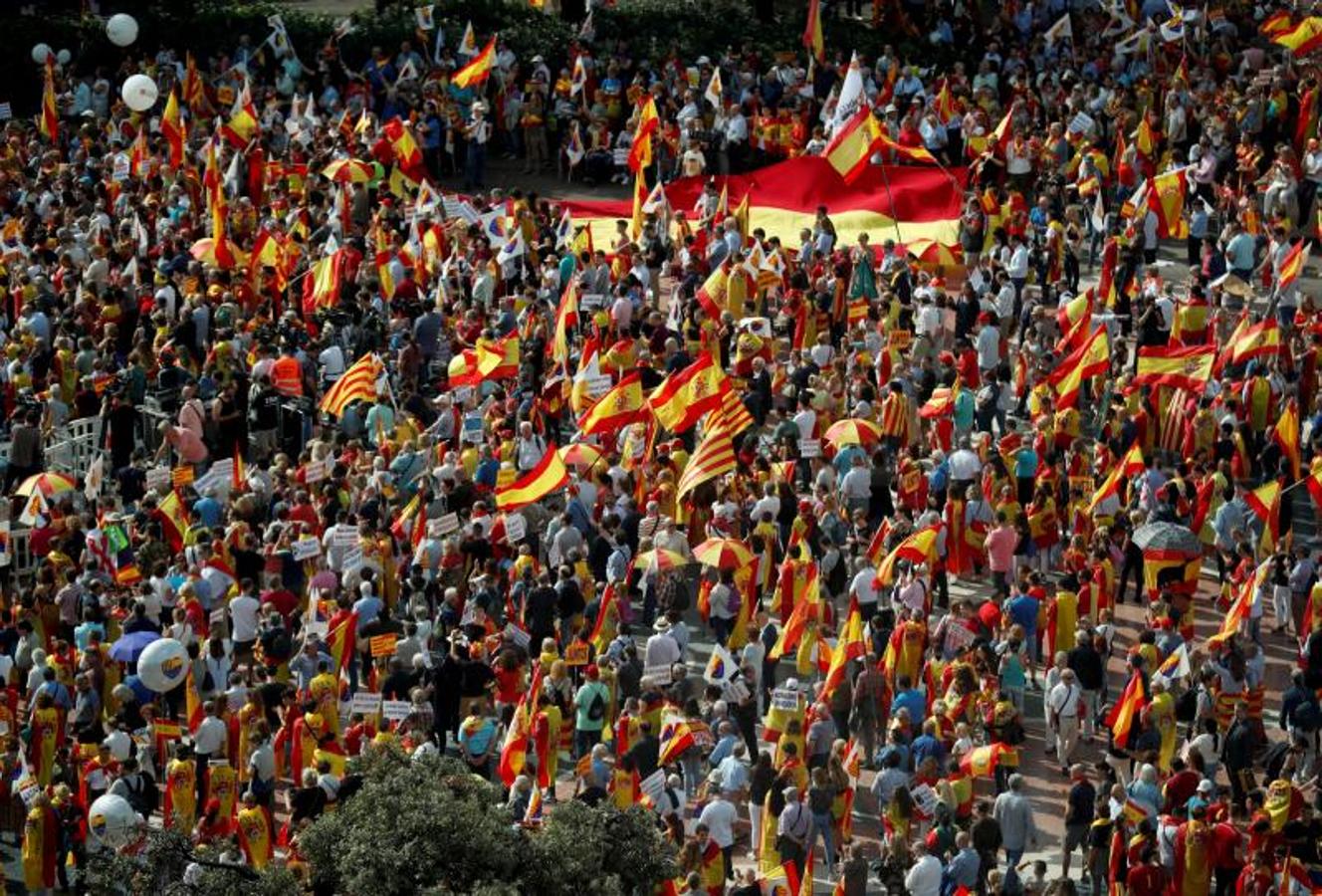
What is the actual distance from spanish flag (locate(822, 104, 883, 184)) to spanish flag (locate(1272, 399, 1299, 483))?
897 centimetres

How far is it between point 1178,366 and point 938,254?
685cm

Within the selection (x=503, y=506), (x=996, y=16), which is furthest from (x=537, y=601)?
(x=996, y=16)

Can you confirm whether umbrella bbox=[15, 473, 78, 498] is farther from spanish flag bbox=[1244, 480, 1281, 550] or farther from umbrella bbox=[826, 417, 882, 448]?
spanish flag bbox=[1244, 480, 1281, 550]

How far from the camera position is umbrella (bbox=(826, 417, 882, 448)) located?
1294 inches

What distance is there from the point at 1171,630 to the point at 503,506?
7.24 m

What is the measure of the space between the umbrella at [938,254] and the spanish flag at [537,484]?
9.37m

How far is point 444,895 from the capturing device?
2142 cm

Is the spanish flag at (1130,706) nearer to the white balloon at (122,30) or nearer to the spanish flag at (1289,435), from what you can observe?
the spanish flag at (1289,435)

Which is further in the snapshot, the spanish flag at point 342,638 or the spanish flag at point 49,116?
the spanish flag at point 49,116

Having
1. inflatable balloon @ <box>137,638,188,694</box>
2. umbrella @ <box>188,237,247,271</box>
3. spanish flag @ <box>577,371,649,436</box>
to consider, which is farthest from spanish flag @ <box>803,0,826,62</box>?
inflatable balloon @ <box>137,638,188,694</box>

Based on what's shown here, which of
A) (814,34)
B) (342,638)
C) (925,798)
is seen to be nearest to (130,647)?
(342,638)

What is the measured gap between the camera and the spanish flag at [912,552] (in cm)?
2997

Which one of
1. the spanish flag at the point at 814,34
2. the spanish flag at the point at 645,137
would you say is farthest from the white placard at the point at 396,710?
the spanish flag at the point at 814,34

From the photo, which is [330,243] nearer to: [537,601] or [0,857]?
[537,601]
